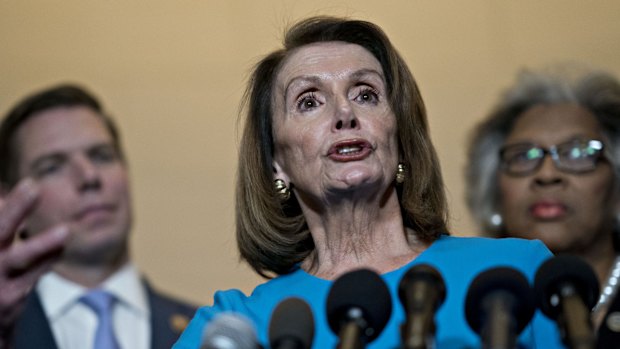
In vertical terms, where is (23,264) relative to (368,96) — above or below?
below

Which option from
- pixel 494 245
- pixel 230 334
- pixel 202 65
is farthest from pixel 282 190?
pixel 202 65

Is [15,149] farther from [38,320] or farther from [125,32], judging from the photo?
[125,32]

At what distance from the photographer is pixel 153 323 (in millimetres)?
3148

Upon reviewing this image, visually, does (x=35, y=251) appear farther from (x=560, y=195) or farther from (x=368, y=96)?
(x=560, y=195)

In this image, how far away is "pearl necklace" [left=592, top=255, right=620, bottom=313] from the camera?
3130mm

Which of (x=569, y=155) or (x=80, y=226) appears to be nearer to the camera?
(x=80, y=226)

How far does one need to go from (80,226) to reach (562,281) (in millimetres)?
2150

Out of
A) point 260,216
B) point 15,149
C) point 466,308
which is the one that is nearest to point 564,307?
point 466,308

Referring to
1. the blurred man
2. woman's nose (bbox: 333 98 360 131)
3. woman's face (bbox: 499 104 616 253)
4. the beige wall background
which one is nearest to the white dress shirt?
the blurred man

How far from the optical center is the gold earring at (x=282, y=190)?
2.78 meters

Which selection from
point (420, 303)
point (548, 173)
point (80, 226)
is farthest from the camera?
point (548, 173)

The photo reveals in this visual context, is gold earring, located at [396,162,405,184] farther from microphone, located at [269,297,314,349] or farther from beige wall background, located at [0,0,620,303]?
beige wall background, located at [0,0,620,303]

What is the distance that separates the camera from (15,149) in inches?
141

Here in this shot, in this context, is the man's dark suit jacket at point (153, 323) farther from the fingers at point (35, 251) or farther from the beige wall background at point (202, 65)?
the beige wall background at point (202, 65)
